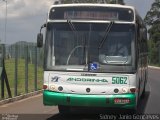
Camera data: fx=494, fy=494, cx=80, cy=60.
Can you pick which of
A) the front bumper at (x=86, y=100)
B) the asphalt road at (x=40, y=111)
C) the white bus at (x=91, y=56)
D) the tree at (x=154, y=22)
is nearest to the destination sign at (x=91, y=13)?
the white bus at (x=91, y=56)

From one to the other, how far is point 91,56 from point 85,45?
13.6 inches

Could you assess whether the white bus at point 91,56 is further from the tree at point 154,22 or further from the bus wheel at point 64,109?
the tree at point 154,22

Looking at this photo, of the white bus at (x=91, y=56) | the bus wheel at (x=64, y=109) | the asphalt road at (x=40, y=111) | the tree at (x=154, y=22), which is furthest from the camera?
the tree at (x=154, y=22)

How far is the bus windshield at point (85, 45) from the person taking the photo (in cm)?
1314

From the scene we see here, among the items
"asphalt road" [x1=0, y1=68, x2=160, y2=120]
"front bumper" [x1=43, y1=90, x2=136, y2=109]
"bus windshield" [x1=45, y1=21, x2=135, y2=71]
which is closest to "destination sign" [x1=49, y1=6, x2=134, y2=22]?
"bus windshield" [x1=45, y1=21, x2=135, y2=71]

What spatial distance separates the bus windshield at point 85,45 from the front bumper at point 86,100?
0.74 metres

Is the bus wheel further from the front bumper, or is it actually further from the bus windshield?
the bus windshield

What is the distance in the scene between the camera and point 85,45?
521 inches

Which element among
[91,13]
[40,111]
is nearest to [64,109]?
[40,111]

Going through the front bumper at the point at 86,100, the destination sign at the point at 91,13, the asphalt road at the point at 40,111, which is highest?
the destination sign at the point at 91,13

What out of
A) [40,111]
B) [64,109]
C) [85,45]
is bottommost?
[40,111]

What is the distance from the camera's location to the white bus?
12.9 meters

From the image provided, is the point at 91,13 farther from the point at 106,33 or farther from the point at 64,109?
the point at 64,109

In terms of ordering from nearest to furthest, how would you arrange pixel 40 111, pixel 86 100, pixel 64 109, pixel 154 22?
pixel 86 100
pixel 64 109
pixel 40 111
pixel 154 22
